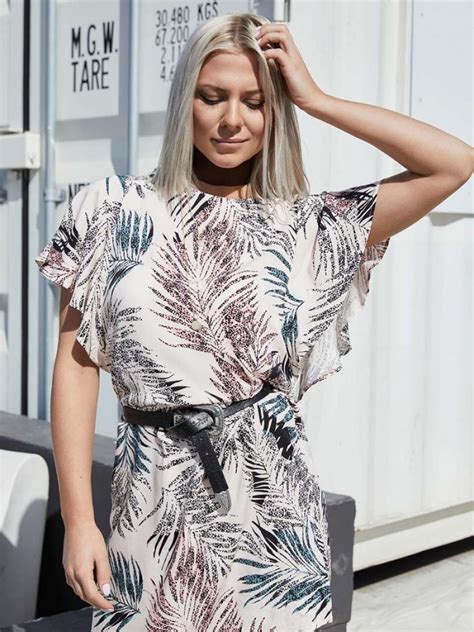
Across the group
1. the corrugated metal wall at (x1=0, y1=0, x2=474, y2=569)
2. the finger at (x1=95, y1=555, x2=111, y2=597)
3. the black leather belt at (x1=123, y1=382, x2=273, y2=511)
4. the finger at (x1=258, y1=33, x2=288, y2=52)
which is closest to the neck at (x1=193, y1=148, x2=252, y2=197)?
the finger at (x1=258, y1=33, x2=288, y2=52)

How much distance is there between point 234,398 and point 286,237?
1.03ft

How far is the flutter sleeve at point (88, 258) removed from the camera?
1.83 metres

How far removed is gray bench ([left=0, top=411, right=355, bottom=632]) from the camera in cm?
249

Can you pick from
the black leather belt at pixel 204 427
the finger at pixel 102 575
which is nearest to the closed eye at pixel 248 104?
the black leather belt at pixel 204 427

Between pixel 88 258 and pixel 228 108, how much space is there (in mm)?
364

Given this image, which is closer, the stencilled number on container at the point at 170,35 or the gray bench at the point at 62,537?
the gray bench at the point at 62,537

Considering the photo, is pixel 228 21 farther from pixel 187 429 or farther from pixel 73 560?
pixel 73 560

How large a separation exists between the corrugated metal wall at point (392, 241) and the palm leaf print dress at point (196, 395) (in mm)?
1430

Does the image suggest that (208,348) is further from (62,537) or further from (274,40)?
(62,537)

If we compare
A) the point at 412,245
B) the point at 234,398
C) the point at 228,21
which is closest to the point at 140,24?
the point at 412,245

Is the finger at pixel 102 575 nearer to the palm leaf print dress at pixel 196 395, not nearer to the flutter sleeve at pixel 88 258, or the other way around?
the palm leaf print dress at pixel 196 395

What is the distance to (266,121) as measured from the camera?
6.06 ft

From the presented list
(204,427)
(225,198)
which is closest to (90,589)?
(204,427)

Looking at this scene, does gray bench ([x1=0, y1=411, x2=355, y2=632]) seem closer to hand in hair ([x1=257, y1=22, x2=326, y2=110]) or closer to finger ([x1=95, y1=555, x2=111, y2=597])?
finger ([x1=95, y1=555, x2=111, y2=597])
